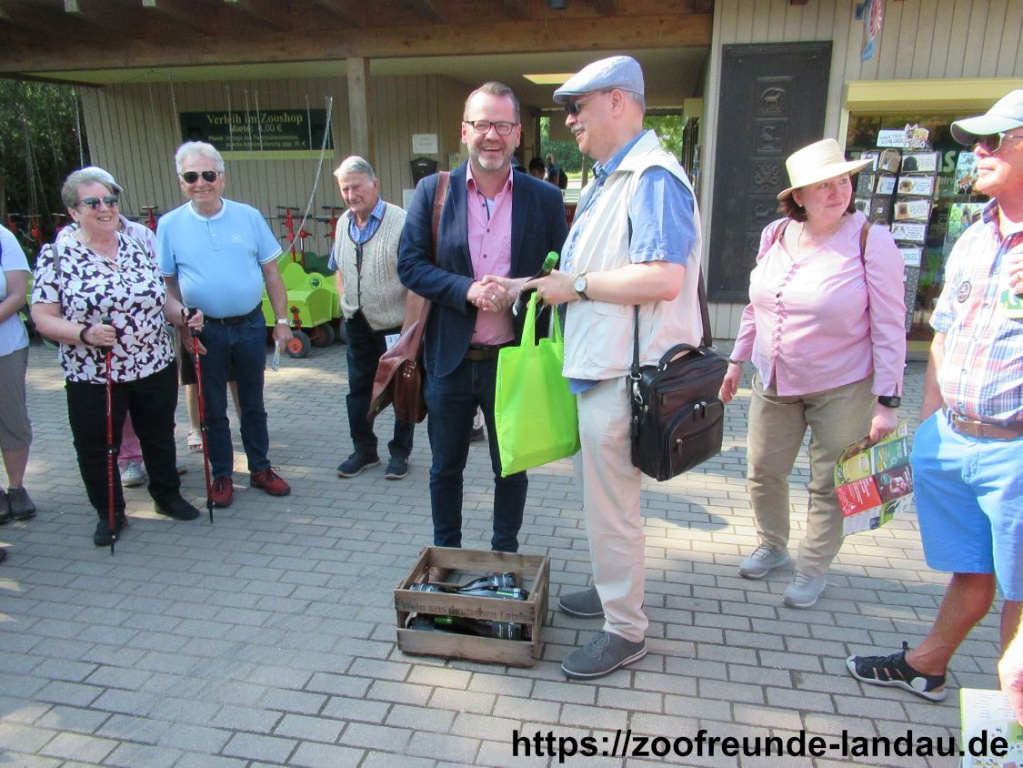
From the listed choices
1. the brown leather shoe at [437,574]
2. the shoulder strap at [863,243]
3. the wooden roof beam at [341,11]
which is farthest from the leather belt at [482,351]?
the wooden roof beam at [341,11]

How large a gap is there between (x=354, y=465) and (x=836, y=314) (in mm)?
3013

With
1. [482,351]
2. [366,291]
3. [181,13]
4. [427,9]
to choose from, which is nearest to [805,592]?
[482,351]

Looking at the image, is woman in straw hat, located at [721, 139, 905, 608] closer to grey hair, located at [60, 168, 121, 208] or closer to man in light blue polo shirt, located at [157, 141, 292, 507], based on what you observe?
man in light blue polo shirt, located at [157, 141, 292, 507]

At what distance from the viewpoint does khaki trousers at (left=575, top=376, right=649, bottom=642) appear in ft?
7.73

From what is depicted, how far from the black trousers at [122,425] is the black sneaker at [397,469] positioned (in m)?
1.20

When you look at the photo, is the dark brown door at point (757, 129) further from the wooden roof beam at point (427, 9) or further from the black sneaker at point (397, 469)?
the black sneaker at point (397, 469)

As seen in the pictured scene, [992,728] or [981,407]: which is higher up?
[981,407]

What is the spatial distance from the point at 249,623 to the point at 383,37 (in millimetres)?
6133

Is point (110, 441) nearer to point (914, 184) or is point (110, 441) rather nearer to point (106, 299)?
point (106, 299)

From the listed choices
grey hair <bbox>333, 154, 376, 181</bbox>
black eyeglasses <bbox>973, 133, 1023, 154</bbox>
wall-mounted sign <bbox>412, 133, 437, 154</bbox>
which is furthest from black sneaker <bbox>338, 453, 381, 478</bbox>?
wall-mounted sign <bbox>412, 133, 437, 154</bbox>

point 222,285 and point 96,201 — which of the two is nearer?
point 96,201

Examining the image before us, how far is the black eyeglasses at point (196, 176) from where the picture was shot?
3.83 meters

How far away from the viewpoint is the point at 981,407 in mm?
2020

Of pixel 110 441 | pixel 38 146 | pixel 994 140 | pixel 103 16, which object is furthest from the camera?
pixel 38 146
